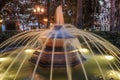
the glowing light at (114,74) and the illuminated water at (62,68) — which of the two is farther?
the illuminated water at (62,68)

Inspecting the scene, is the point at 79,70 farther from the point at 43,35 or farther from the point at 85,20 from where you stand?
the point at 85,20

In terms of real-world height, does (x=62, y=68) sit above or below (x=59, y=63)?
below

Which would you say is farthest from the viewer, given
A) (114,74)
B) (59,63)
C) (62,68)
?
(59,63)

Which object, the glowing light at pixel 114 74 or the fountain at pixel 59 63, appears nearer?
the glowing light at pixel 114 74

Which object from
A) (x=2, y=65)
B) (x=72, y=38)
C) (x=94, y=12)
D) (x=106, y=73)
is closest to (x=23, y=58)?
(x=2, y=65)

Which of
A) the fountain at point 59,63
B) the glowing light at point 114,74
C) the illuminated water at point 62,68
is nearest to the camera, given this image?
the glowing light at point 114,74

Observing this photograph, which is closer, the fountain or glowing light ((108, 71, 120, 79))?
glowing light ((108, 71, 120, 79))

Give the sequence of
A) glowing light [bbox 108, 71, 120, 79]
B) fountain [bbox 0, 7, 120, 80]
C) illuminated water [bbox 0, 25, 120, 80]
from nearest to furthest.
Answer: glowing light [bbox 108, 71, 120, 79] → illuminated water [bbox 0, 25, 120, 80] → fountain [bbox 0, 7, 120, 80]

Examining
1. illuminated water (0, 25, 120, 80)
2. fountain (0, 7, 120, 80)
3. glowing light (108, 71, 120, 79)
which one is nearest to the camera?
glowing light (108, 71, 120, 79)

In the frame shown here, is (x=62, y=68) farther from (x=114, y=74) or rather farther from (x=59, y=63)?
(x=114, y=74)

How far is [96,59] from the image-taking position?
9.88 meters

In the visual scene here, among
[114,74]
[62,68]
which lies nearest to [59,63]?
[62,68]

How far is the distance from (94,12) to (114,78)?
2510 cm

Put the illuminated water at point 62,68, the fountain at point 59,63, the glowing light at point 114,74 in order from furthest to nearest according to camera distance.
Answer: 1. the fountain at point 59,63
2. the illuminated water at point 62,68
3. the glowing light at point 114,74
